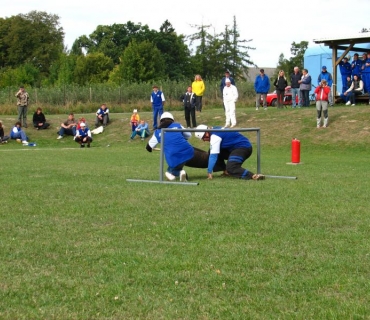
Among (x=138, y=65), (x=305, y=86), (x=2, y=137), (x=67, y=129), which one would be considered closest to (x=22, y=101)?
(x=2, y=137)

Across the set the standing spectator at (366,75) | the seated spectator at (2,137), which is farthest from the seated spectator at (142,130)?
the standing spectator at (366,75)

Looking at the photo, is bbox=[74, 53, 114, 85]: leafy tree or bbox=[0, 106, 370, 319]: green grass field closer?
bbox=[0, 106, 370, 319]: green grass field

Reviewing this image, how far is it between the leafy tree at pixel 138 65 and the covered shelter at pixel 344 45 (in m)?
41.2

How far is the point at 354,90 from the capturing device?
105 ft

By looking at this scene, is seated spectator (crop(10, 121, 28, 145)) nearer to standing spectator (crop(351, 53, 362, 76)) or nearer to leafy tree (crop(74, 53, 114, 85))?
standing spectator (crop(351, 53, 362, 76))

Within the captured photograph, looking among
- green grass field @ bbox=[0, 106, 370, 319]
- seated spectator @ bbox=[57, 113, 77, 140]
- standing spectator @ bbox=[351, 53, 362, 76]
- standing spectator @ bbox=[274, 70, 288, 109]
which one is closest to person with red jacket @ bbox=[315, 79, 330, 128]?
standing spectator @ bbox=[274, 70, 288, 109]

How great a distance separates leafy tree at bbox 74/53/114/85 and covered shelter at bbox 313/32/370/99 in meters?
50.3

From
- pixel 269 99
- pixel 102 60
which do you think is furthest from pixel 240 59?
pixel 269 99

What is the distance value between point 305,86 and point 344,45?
209 inches

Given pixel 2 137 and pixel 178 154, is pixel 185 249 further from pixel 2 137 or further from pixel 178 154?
pixel 2 137

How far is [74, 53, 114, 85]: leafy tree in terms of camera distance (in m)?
81.6

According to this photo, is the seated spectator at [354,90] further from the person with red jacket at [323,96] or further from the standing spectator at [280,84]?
the person with red jacket at [323,96]

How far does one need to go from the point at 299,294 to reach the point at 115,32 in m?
92.6

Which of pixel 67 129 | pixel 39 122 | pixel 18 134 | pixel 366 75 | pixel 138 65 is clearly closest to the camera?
pixel 366 75
